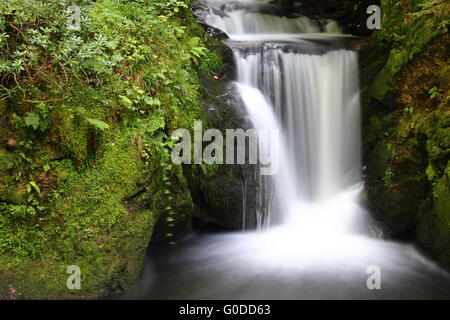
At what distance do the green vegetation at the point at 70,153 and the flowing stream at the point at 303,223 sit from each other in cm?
84

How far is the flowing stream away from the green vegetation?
33.2 inches

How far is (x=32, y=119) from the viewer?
3.89 metres

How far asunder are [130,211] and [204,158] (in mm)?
1717

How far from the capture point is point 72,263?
157 inches

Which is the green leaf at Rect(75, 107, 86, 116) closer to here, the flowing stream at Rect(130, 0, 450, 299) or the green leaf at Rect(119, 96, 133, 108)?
the green leaf at Rect(119, 96, 133, 108)

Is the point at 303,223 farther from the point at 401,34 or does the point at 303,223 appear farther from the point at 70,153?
the point at 70,153

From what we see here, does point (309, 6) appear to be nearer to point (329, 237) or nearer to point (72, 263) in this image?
point (329, 237)

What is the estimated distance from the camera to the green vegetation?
3.93 metres

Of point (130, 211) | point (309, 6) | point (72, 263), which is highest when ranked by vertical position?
point (309, 6)

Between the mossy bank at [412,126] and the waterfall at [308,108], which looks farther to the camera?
the waterfall at [308,108]

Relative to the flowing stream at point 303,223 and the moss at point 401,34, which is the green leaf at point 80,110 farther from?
the moss at point 401,34

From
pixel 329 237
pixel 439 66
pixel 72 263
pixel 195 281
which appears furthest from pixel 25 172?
pixel 439 66

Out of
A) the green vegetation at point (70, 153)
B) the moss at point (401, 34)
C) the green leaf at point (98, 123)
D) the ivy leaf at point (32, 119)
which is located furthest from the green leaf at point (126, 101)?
the moss at point (401, 34)

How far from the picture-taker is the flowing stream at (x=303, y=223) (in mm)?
4738
